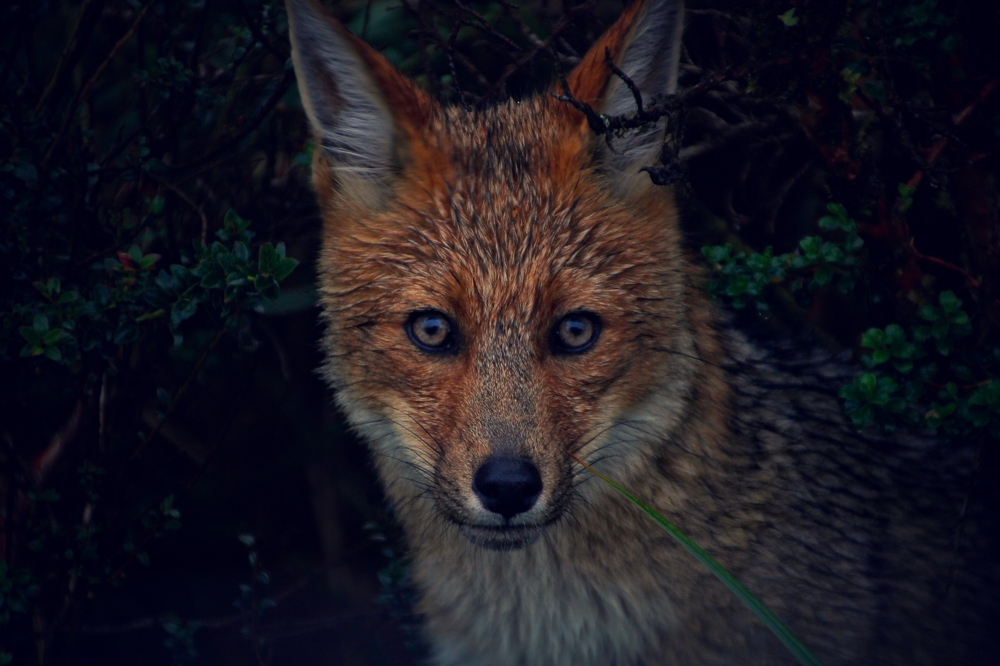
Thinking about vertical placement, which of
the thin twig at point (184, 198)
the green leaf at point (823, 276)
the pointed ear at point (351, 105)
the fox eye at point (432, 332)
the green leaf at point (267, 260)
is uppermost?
the pointed ear at point (351, 105)

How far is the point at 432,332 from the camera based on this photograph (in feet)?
7.54

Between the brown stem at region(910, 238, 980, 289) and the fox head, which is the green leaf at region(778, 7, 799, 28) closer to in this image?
the fox head

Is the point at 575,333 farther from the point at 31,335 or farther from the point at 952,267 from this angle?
the point at 31,335

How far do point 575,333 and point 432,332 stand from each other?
0.38 metres

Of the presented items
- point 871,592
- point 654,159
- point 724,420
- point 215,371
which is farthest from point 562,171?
point 215,371

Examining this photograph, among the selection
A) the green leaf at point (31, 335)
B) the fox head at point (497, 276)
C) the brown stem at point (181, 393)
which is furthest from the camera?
the brown stem at point (181, 393)

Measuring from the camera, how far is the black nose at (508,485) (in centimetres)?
198

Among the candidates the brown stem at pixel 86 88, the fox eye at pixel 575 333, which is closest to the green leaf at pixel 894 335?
the fox eye at pixel 575 333

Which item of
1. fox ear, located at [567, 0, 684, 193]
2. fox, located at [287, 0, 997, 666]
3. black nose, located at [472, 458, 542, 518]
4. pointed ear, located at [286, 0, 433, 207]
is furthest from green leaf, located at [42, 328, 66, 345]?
fox ear, located at [567, 0, 684, 193]

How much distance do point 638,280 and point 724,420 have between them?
21.6 inches

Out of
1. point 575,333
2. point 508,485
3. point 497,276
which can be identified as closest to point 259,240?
point 497,276

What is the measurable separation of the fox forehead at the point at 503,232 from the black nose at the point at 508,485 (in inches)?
16.4

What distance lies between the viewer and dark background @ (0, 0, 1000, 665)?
8.20ft

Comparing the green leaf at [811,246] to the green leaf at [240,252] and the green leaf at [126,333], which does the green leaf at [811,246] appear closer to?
the green leaf at [240,252]
